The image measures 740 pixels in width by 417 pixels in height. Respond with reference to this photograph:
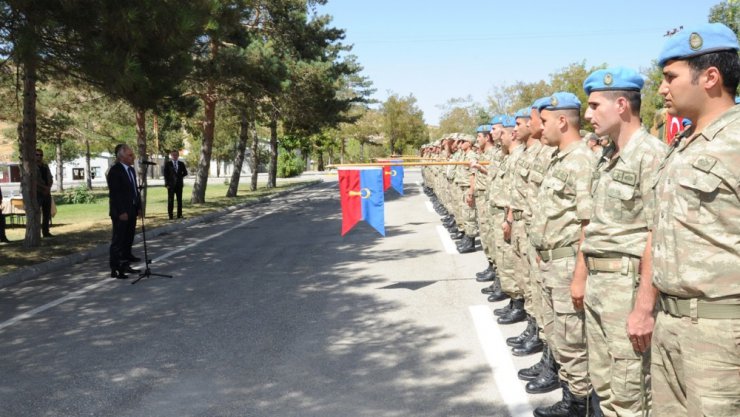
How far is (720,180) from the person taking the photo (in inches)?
88.6

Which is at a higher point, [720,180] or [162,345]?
[720,180]

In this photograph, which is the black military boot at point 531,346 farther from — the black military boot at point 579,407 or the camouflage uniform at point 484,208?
the camouflage uniform at point 484,208

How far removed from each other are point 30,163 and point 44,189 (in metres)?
1.21

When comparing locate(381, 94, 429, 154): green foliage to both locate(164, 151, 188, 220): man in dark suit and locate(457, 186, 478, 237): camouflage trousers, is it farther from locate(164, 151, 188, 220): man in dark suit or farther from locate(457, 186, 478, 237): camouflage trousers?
locate(457, 186, 478, 237): camouflage trousers

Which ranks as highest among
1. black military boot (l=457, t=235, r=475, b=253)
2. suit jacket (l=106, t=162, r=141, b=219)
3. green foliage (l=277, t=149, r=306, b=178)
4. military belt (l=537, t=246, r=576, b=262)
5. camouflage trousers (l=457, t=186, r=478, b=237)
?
green foliage (l=277, t=149, r=306, b=178)

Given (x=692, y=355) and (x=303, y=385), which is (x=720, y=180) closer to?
(x=692, y=355)

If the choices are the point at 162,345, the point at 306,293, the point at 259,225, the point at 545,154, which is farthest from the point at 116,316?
the point at 259,225

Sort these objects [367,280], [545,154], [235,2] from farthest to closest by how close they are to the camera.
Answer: [235,2], [367,280], [545,154]

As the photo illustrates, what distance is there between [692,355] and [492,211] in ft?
15.6

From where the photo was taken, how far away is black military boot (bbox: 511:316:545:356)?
533 cm

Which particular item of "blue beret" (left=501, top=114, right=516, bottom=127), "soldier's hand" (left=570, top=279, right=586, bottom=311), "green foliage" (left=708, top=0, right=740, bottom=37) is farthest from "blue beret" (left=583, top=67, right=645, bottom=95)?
"green foliage" (left=708, top=0, right=740, bottom=37)

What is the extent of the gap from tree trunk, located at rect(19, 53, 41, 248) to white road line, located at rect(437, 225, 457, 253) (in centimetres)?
749

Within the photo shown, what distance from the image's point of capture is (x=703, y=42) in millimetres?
2393

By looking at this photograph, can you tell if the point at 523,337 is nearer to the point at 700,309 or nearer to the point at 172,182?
the point at 700,309
